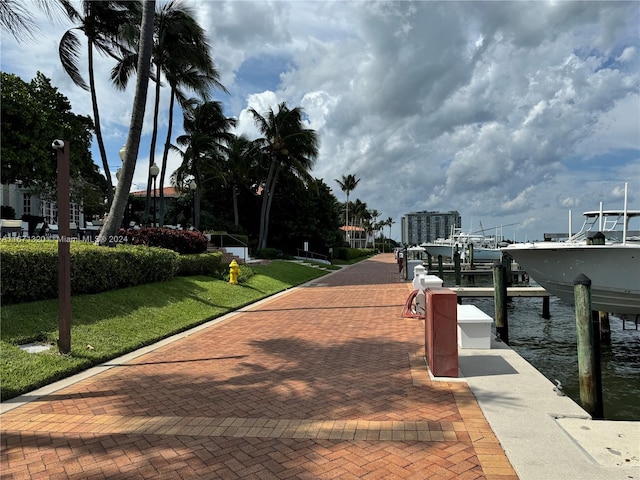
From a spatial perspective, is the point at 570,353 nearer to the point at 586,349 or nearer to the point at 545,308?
the point at 545,308

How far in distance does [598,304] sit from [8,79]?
85.2 feet

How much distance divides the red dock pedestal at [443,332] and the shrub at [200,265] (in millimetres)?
10256

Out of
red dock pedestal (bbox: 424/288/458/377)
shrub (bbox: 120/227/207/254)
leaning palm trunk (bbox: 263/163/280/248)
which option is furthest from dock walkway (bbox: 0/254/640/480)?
leaning palm trunk (bbox: 263/163/280/248)

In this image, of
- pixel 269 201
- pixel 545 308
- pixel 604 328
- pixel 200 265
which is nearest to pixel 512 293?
pixel 545 308

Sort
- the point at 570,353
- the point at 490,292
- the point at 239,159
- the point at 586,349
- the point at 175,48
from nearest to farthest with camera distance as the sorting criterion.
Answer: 1. the point at 586,349
2. the point at 570,353
3. the point at 490,292
4. the point at 175,48
5. the point at 239,159

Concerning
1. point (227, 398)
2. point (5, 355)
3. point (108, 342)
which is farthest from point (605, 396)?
point (5, 355)

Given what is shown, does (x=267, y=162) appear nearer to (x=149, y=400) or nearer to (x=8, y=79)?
(x=8, y=79)

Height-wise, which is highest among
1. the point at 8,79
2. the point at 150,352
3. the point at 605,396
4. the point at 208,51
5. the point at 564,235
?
the point at 208,51

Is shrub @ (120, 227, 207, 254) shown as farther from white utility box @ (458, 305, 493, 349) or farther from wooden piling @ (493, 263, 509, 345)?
white utility box @ (458, 305, 493, 349)

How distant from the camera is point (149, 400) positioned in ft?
17.5

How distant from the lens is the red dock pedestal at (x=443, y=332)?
573 cm

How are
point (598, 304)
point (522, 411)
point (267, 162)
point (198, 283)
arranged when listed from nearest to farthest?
point (522, 411), point (598, 304), point (198, 283), point (267, 162)

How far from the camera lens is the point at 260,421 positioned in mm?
4586

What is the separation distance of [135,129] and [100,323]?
5827 mm
